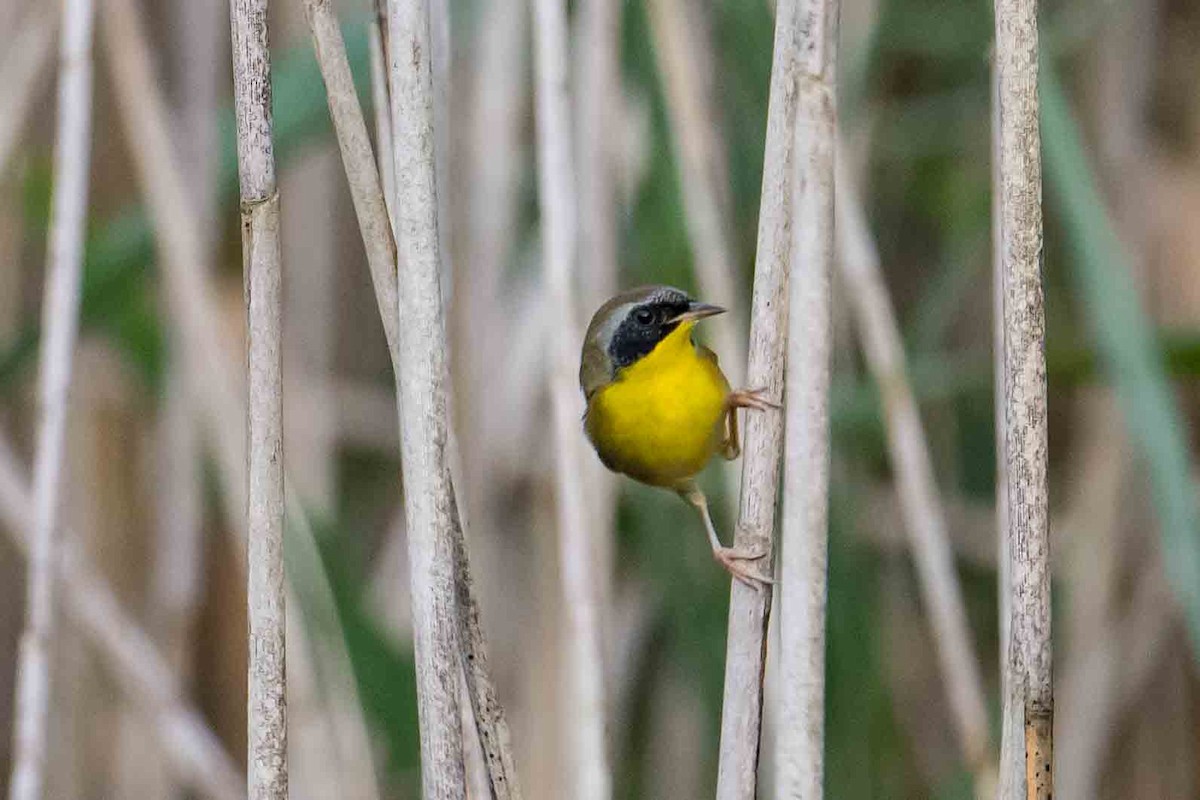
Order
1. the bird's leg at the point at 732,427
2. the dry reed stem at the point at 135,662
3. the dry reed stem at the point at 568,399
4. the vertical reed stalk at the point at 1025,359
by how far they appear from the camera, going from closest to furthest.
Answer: the vertical reed stalk at the point at 1025,359 → the dry reed stem at the point at 568,399 → the bird's leg at the point at 732,427 → the dry reed stem at the point at 135,662

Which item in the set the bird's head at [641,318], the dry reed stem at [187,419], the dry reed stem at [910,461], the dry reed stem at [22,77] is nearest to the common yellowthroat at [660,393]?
the bird's head at [641,318]

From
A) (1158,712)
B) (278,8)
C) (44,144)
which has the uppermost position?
(278,8)

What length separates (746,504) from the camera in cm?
133

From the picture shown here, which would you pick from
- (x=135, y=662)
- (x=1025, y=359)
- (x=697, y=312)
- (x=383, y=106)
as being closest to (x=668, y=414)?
(x=697, y=312)

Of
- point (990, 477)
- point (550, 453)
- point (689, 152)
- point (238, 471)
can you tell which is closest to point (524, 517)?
point (550, 453)

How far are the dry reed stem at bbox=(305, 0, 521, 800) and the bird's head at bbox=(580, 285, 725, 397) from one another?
0.61 meters

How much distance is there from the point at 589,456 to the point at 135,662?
2.59 feet

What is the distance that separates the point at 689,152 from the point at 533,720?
1.07 meters

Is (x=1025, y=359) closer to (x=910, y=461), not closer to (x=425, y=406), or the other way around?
(x=425, y=406)

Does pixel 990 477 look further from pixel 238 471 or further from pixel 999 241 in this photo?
pixel 999 241

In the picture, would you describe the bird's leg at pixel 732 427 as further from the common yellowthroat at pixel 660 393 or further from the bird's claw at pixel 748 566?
the bird's claw at pixel 748 566

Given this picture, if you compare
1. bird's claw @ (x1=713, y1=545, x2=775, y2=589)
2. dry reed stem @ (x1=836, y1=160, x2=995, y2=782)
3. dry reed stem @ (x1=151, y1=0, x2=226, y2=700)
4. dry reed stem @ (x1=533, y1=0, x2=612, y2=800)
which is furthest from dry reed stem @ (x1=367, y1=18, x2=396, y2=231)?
dry reed stem @ (x1=151, y1=0, x2=226, y2=700)

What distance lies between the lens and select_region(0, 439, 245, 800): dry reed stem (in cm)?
223

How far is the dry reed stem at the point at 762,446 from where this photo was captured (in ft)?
4.19
